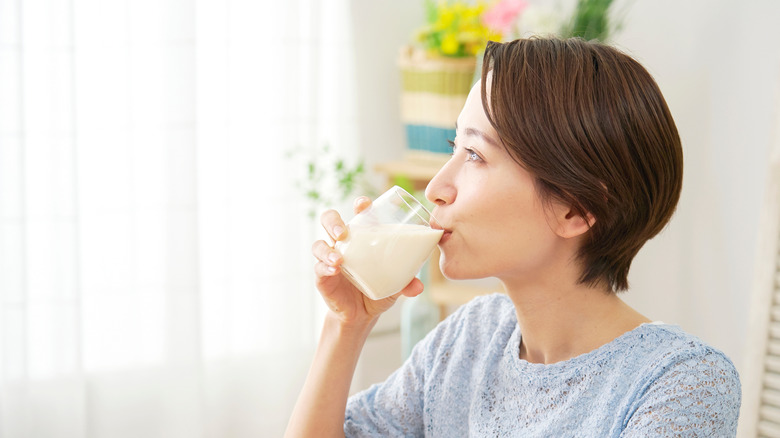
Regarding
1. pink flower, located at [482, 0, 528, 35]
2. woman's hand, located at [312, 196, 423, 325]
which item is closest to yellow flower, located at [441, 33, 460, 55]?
pink flower, located at [482, 0, 528, 35]

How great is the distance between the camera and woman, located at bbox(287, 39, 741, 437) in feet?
3.70

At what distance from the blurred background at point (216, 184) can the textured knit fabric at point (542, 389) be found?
94 cm

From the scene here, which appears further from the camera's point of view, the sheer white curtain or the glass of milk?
the sheer white curtain

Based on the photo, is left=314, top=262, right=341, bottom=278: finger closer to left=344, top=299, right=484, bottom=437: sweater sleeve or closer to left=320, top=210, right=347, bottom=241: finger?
left=320, top=210, right=347, bottom=241: finger

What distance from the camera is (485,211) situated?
119 centimetres

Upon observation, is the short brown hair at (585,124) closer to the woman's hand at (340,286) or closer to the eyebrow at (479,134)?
the eyebrow at (479,134)

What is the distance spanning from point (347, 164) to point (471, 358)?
1583mm

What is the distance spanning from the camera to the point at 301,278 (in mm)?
2859

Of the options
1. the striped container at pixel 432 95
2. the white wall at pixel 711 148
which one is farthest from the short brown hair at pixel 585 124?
the striped container at pixel 432 95

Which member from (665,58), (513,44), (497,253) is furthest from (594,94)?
(665,58)

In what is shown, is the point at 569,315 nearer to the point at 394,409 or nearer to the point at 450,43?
the point at 394,409

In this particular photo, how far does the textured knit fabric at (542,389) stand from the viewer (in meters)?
1.08

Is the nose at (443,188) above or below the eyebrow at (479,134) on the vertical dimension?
below

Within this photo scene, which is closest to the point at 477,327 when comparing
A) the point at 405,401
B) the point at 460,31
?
the point at 405,401
